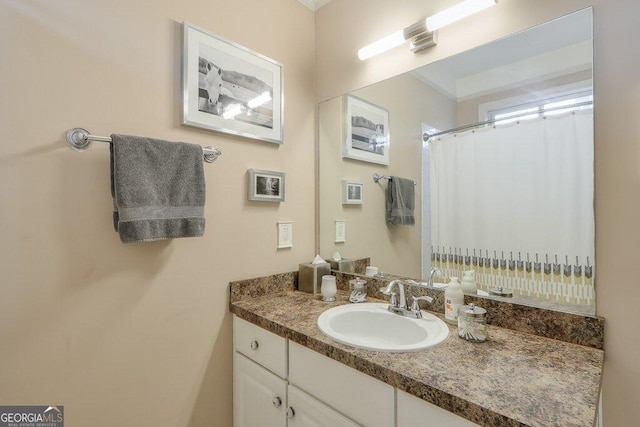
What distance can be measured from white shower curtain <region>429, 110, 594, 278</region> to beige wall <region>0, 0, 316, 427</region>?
886mm

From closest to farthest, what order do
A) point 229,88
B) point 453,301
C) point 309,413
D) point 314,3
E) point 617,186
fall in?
point 617,186, point 309,413, point 453,301, point 229,88, point 314,3

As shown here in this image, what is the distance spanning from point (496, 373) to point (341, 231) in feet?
3.33

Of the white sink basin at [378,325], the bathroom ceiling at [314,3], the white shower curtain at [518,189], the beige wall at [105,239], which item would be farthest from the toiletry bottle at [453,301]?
the bathroom ceiling at [314,3]

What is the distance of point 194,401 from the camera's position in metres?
1.28

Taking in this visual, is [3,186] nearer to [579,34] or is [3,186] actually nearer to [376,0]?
[376,0]

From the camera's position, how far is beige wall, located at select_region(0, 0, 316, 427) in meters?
0.93

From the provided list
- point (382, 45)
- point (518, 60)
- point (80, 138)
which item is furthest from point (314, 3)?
point (80, 138)

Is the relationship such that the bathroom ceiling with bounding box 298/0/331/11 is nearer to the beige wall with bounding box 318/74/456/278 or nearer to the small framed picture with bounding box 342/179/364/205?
the beige wall with bounding box 318/74/456/278

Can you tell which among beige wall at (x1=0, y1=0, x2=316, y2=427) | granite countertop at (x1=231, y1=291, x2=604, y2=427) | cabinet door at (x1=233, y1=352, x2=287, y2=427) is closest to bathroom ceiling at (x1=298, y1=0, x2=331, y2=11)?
beige wall at (x1=0, y1=0, x2=316, y2=427)

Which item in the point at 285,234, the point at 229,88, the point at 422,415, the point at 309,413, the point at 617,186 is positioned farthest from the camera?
the point at 285,234

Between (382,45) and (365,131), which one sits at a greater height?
(382,45)

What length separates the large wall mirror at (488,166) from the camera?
973 millimetres

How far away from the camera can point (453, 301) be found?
1.12 metres

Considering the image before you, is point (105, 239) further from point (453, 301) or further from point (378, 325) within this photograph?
point (453, 301)
